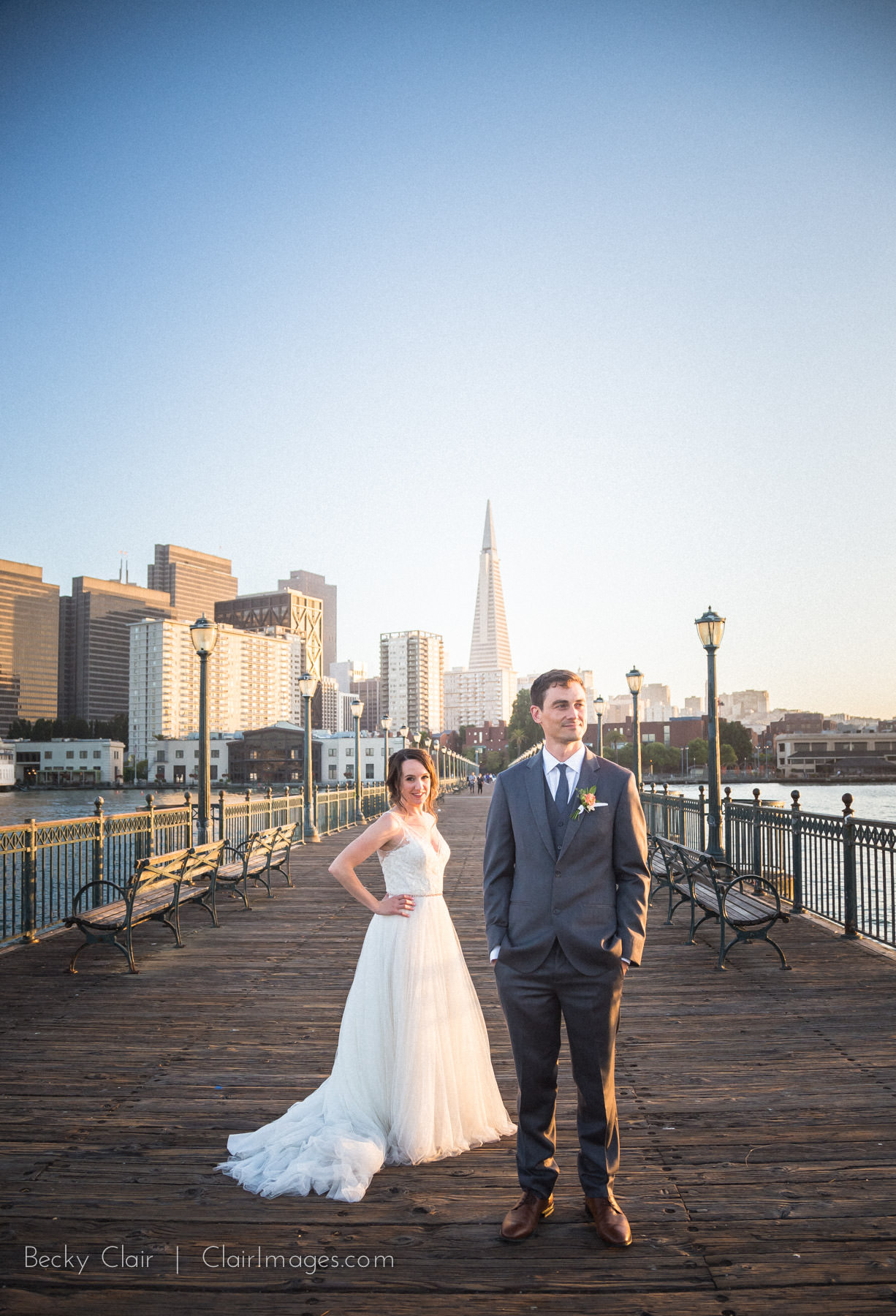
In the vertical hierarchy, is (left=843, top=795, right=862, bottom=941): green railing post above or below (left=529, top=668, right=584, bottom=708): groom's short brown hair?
below

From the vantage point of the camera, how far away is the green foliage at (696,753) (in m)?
138

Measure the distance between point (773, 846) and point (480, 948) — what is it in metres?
5.22

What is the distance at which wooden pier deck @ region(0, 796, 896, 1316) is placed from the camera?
2932mm

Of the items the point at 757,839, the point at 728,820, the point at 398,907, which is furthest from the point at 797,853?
the point at 398,907

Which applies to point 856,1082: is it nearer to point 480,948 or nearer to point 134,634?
point 480,948

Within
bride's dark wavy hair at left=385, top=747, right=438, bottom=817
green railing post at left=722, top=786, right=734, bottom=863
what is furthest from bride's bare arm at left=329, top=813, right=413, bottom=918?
green railing post at left=722, top=786, right=734, bottom=863

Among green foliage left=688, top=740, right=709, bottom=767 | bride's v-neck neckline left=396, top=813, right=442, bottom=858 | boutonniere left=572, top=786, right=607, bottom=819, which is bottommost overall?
green foliage left=688, top=740, right=709, bottom=767

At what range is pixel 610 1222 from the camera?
10.5 ft

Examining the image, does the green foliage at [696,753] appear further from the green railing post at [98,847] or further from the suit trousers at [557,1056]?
the suit trousers at [557,1056]

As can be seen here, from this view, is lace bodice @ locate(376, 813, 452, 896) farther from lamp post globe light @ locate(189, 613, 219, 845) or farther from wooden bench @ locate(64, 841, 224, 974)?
lamp post globe light @ locate(189, 613, 219, 845)

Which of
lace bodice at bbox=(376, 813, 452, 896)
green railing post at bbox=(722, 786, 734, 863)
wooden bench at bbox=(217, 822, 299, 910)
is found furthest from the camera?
green railing post at bbox=(722, 786, 734, 863)

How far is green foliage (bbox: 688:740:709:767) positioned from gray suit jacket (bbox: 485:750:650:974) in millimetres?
136641

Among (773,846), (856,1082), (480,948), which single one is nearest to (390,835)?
(856,1082)

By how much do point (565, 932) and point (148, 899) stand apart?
737cm
